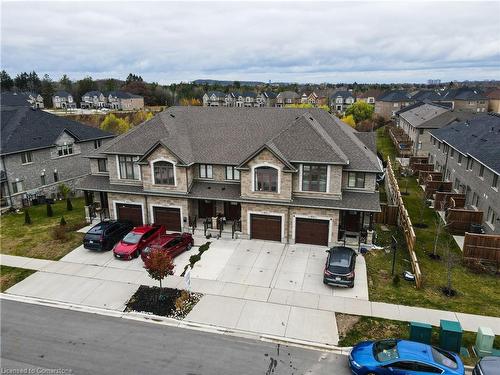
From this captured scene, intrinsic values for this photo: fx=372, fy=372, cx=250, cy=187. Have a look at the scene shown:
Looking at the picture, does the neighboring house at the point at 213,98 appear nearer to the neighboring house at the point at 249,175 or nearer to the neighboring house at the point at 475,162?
the neighboring house at the point at 475,162

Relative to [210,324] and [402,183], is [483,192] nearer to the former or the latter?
[402,183]

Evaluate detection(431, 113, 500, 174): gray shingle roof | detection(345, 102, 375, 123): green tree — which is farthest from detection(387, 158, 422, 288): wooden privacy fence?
detection(345, 102, 375, 123): green tree

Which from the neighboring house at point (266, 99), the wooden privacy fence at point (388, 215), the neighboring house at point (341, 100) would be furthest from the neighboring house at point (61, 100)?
the wooden privacy fence at point (388, 215)

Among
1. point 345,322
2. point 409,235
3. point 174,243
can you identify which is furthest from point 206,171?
point 345,322

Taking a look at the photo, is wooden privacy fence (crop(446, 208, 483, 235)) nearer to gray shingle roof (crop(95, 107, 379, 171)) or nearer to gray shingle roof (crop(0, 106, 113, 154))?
gray shingle roof (crop(95, 107, 379, 171))

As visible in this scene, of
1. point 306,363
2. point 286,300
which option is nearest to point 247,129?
point 286,300

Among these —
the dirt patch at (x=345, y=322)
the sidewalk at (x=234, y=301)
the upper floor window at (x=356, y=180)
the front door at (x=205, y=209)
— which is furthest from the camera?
the front door at (x=205, y=209)
